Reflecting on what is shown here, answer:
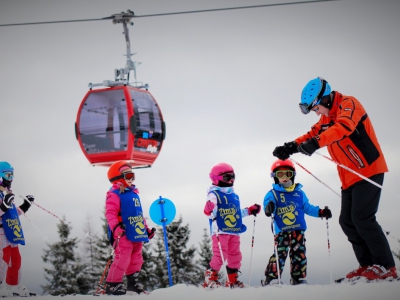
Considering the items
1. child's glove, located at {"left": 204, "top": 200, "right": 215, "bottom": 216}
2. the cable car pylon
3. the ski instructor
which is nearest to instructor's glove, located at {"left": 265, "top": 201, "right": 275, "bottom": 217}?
child's glove, located at {"left": 204, "top": 200, "right": 215, "bottom": 216}

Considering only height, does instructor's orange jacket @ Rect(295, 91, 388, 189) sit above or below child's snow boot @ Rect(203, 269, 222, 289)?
above

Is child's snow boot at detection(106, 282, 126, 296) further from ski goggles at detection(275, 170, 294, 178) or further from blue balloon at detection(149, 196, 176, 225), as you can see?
ski goggles at detection(275, 170, 294, 178)

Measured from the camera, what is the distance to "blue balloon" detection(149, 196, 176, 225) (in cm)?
932

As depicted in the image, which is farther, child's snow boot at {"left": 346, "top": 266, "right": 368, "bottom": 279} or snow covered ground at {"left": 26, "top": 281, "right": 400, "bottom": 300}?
child's snow boot at {"left": 346, "top": 266, "right": 368, "bottom": 279}

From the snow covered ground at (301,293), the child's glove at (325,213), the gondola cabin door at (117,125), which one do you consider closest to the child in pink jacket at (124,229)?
the snow covered ground at (301,293)

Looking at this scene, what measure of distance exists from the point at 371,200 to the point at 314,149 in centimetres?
85

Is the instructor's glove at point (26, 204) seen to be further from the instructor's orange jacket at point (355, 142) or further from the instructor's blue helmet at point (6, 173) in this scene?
the instructor's orange jacket at point (355, 142)

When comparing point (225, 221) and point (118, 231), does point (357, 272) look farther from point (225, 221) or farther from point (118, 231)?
point (118, 231)

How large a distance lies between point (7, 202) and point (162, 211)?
7.43 feet

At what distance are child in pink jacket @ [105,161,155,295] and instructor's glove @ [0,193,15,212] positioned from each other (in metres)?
1.59

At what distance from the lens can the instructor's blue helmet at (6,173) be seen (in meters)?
9.06

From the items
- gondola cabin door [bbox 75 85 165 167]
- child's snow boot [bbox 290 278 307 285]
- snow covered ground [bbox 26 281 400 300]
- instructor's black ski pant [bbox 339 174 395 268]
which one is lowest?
snow covered ground [bbox 26 281 400 300]

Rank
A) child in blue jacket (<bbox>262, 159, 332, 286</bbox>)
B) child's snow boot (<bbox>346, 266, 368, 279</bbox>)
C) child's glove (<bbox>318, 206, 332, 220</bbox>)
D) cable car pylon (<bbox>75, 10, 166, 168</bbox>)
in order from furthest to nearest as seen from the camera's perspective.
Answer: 1. cable car pylon (<bbox>75, 10, 166, 168</bbox>)
2. child's glove (<bbox>318, 206, 332, 220</bbox>)
3. child in blue jacket (<bbox>262, 159, 332, 286</bbox>)
4. child's snow boot (<bbox>346, 266, 368, 279</bbox>)

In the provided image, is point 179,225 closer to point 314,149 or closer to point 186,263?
point 186,263
